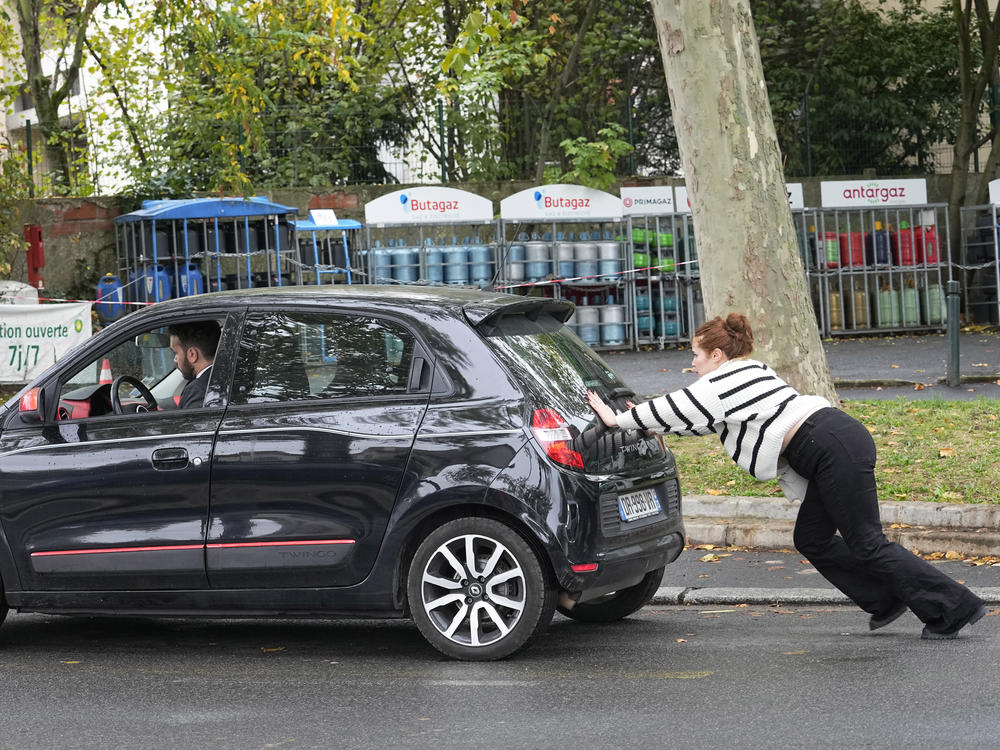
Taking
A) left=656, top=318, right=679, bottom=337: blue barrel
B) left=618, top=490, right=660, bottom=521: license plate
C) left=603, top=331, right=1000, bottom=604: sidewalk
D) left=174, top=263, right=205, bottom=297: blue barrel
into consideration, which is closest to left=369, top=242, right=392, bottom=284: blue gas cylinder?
left=174, top=263, right=205, bottom=297: blue barrel

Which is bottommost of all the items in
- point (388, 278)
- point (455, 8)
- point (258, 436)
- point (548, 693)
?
point (548, 693)

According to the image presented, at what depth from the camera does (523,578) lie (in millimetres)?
6145

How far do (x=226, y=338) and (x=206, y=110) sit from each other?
846 inches

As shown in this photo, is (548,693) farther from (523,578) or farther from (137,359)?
(137,359)

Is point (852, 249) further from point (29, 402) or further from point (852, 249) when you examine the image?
point (29, 402)

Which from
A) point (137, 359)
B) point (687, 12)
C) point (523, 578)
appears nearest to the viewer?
point (523, 578)

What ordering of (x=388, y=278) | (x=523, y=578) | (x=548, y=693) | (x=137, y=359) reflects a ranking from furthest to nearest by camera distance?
(x=388, y=278) → (x=137, y=359) → (x=523, y=578) → (x=548, y=693)

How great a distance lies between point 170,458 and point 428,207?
16.6 metres

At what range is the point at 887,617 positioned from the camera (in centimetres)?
661

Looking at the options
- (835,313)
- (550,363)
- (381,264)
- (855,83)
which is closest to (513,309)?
(550,363)

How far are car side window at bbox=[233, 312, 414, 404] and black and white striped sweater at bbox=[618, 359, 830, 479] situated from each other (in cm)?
107

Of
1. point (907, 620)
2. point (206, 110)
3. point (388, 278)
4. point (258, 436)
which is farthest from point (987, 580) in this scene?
point (206, 110)

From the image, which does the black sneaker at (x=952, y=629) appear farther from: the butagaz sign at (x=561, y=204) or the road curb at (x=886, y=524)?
the butagaz sign at (x=561, y=204)

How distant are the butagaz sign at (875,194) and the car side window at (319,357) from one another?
1861cm
